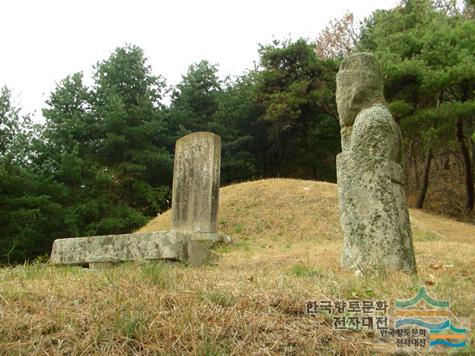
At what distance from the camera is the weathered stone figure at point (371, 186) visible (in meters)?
4.94

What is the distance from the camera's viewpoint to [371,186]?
5133 millimetres

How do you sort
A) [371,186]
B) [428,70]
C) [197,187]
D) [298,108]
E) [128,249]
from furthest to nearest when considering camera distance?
Result: [298,108]
[428,70]
[197,187]
[128,249]
[371,186]

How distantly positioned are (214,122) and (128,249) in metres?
18.9

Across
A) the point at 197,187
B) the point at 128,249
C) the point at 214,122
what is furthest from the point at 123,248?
the point at 214,122

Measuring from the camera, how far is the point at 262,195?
15367 millimetres

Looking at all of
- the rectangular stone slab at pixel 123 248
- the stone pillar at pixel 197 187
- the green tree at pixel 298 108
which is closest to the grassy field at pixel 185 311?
the rectangular stone slab at pixel 123 248

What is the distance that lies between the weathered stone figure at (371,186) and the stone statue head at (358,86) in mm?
11

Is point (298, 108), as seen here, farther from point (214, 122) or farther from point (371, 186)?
point (371, 186)

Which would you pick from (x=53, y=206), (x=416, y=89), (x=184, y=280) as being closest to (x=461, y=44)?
(x=416, y=89)

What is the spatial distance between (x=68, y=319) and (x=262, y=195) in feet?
41.6

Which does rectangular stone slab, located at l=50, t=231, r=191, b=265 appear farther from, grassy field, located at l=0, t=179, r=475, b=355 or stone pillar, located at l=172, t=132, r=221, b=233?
stone pillar, located at l=172, t=132, r=221, b=233

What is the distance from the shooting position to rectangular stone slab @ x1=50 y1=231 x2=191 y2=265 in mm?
5863

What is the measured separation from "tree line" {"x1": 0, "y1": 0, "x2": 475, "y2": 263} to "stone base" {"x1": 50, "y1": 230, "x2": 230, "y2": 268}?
947cm

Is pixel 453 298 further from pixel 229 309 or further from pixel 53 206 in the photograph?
pixel 53 206
